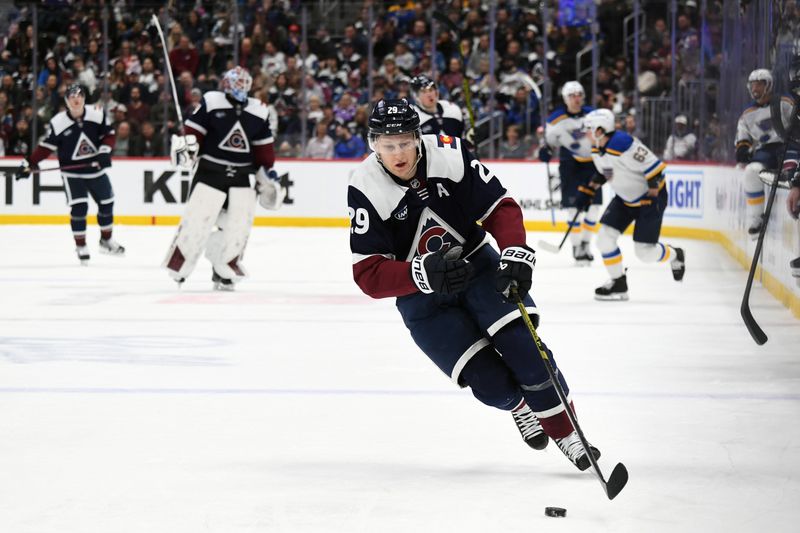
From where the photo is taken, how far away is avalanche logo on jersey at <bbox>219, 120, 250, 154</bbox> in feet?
28.4

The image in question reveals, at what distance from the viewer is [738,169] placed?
9734 millimetres

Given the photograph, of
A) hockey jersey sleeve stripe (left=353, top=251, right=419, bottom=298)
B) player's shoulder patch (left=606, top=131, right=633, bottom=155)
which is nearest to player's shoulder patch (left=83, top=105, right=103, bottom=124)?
player's shoulder patch (left=606, top=131, right=633, bottom=155)

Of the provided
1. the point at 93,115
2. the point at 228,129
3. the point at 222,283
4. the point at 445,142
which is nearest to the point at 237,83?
the point at 228,129

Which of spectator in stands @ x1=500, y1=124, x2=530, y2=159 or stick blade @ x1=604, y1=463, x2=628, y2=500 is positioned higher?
spectator in stands @ x1=500, y1=124, x2=530, y2=159

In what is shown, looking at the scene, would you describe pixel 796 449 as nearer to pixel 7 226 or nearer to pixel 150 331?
pixel 150 331

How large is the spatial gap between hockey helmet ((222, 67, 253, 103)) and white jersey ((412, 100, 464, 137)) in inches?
49.1

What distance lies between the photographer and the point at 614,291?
8398 millimetres

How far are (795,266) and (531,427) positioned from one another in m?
3.79

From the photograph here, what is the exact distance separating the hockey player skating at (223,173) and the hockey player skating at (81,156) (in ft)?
7.80

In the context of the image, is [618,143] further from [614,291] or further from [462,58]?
[462,58]

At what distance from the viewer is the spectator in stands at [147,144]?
15.6m

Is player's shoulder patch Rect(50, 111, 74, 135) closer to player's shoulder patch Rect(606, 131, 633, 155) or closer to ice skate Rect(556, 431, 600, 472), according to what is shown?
player's shoulder patch Rect(606, 131, 633, 155)

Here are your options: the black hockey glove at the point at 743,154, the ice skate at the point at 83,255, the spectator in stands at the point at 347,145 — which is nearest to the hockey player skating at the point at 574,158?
the black hockey glove at the point at 743,154

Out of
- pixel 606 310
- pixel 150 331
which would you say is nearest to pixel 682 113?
pixel 606 310
